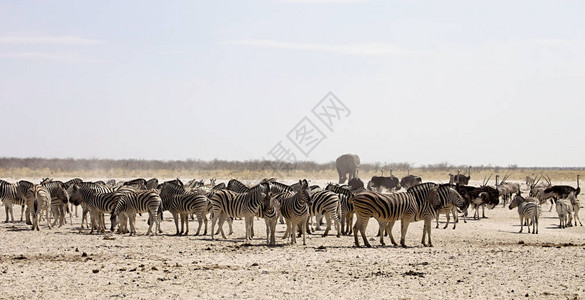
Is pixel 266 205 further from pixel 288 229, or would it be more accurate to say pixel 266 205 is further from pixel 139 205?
pixel 139 205

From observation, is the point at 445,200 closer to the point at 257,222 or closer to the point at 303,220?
the point at 303,220

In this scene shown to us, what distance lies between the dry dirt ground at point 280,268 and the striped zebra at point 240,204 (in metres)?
0.62

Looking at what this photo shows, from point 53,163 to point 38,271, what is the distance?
2832 inches

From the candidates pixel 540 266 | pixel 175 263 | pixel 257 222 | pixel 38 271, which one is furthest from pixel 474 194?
pixel 38 271

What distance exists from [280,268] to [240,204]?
5158mm

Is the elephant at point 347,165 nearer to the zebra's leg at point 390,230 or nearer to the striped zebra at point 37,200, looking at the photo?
the striped zebra at point 37,200

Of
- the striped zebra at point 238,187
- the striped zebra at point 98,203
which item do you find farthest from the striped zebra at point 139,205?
the striped zebra at point 238,187

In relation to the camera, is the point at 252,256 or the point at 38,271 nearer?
the point at 38,271

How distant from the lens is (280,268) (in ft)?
42.7

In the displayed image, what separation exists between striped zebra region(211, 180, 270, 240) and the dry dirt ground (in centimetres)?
62

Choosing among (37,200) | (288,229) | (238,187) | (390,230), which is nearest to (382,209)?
(390,230)

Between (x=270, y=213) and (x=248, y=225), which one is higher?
(x=270, y=213)

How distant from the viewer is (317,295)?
10570 mm

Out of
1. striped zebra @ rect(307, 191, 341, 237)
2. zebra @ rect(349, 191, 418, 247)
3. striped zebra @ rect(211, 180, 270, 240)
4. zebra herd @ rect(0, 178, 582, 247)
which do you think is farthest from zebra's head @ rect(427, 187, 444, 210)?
striped zebra @ rect(211, 180, 270, 240)
